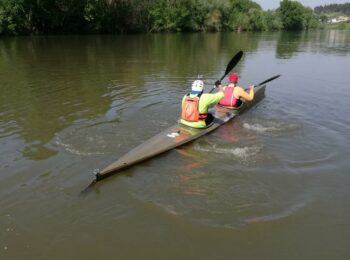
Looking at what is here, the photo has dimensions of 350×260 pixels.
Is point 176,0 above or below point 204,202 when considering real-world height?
above

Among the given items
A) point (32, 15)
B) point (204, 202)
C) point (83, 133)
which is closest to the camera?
point (204, 202)

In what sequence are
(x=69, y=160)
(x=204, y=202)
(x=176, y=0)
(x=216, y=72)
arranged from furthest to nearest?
(x=176, y=0) → (x=216, y=72) → (x=69, y=160) → (x=204, y=202)

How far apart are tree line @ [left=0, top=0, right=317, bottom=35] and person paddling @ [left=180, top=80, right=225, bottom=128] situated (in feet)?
121

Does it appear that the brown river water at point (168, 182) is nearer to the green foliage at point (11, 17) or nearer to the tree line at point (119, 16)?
the green foliage at point (11, 17)

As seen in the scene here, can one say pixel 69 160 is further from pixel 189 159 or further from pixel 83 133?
pixel 189 159

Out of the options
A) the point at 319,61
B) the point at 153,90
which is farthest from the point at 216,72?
the point at 319,61

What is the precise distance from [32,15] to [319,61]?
33.6m

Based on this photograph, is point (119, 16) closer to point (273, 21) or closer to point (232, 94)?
point (232, 94)

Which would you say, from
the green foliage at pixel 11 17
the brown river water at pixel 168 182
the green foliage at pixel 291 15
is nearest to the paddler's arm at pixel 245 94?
the brown river water at pixel 168 182

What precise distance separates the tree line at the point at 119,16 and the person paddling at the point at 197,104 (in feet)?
121

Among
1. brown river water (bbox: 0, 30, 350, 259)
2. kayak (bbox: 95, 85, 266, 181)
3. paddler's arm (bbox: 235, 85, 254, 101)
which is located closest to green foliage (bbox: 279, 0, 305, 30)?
brown river water (bbox: 0, 30, 350, 259)

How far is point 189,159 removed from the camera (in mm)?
7965

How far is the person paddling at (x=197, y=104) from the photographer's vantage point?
8.81 meters

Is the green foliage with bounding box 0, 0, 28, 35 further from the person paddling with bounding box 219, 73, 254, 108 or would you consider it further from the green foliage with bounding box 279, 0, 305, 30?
the green foliage with bounding box 279, 0, 305, 30
